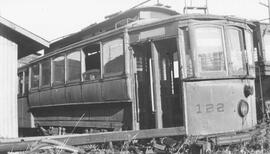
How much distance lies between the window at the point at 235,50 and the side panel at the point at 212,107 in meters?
0.36

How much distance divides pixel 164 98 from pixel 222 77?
1.34 metres

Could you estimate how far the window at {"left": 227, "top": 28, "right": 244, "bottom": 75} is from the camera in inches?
269

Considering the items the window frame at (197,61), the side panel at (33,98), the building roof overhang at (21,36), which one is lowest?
the side panel at (33,98)

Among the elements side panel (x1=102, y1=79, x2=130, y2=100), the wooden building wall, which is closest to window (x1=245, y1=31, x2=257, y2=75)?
side panel (x1=102, y1=79, x2=130, y2=100)

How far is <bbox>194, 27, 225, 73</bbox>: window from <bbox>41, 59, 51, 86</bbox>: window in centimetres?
563

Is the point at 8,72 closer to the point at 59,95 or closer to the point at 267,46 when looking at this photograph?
the point at 59,95

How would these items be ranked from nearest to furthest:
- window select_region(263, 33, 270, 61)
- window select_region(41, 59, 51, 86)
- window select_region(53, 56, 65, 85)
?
1. window select_region(263, 33, 270, 61)
2. window select_region(53, 56, 65, 85)
3. window select_region(41, 59, 51, 86)

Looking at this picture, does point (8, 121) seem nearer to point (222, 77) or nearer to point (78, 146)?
point (78, 146)

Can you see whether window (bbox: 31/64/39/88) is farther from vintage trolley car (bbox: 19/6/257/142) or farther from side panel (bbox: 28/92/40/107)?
vintage trolley car (bbox: 19/6/257/142)

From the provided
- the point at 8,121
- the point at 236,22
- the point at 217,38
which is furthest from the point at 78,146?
the point at 236,22

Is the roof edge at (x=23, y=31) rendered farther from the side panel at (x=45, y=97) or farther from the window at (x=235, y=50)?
the window at (x=235, y=50)

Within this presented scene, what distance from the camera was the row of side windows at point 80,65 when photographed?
764 centimetres

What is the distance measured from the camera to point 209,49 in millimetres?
6664

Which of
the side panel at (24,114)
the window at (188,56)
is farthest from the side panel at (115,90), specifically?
the side panel at (24,114)
